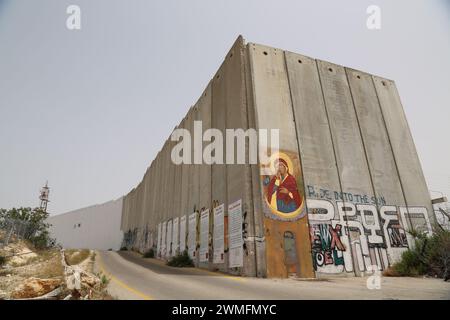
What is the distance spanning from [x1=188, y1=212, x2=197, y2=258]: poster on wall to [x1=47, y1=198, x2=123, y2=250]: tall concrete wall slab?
111 ft

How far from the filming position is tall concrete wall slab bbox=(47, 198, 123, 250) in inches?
2200

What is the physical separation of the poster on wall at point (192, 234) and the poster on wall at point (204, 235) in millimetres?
1155

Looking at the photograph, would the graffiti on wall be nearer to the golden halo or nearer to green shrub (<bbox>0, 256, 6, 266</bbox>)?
the golden halo

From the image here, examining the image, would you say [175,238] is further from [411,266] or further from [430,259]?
[430,259]

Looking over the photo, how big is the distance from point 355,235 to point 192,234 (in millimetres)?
10888

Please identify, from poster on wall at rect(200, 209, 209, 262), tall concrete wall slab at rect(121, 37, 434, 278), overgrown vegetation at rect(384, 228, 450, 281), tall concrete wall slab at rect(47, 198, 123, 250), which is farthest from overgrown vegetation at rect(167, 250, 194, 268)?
tall concrete wall slab at rect(47, 198, 123, 250)

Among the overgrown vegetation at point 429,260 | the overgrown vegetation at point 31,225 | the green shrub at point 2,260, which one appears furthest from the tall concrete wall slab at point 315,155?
the overgrown vegetation at point 31,225

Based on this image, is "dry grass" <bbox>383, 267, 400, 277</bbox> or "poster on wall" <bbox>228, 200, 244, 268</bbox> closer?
"dry grass" <bbox>383, 267, 400, 277</bbox>

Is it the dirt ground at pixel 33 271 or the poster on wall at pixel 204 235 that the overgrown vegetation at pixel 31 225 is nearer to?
the dirt ground at pixel 33 271
